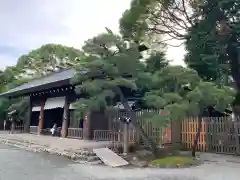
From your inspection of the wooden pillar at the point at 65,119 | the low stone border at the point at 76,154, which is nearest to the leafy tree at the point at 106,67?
the low stone border at the point at 76,154

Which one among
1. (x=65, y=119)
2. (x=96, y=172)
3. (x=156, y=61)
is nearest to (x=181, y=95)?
(x=156, y=61)

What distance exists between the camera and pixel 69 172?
26.1 feet

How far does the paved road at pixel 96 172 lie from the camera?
23.8 ft

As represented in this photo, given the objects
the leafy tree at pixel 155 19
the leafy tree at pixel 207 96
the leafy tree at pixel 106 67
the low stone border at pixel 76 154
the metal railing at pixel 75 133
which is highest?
the leafy tree at pixel 155 19

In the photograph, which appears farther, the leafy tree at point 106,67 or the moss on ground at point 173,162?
the leafy tree at point 106,67

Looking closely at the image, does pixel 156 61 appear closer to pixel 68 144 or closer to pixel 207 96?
pixel 207 96

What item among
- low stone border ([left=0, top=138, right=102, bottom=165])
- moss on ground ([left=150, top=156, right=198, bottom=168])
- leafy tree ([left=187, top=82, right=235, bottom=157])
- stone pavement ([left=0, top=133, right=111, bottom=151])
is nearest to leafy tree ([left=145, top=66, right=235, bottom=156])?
leafy tree ([left=187, top=82, right=235, bottom=157])

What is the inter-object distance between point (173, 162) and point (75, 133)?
30.8 ft

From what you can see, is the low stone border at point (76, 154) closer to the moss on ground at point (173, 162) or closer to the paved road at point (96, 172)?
the paved road at point (96, 172)

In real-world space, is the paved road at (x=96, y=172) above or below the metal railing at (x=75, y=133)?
below

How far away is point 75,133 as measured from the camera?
1736 cm

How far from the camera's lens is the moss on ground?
902 cm

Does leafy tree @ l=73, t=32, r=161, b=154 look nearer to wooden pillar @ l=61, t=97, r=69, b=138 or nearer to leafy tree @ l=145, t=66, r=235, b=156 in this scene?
leafy tree @ l=145, t=66, r=235, b=156

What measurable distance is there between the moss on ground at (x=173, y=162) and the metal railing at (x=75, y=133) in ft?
26.9
